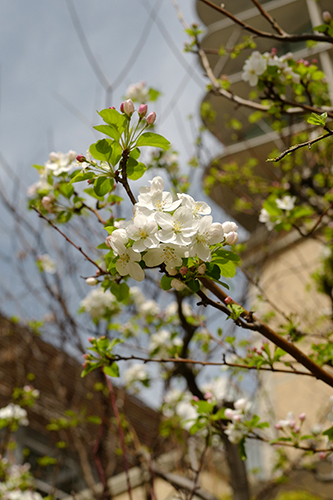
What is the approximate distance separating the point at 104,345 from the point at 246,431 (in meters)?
0.77

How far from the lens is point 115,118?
1.20 m

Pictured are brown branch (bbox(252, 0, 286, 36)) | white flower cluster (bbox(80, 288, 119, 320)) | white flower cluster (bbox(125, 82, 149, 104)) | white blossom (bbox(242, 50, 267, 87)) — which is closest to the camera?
brown branch (bbox(252, 0, 286, 36))

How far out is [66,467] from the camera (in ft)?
18.7

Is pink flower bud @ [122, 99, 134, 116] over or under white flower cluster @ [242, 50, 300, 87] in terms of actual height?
under

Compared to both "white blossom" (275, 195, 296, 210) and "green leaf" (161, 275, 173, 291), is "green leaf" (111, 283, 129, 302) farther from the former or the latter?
"white blossom" (275, 195, 296, 210)

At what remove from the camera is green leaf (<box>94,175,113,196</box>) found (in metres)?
1.30

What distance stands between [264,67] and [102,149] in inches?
54.7

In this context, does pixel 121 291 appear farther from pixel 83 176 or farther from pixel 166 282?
pixel 83 176

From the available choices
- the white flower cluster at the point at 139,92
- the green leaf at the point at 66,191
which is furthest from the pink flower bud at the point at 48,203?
the white flower cluster at the point at 139,92

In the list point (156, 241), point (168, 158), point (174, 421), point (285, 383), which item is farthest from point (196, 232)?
point (285, 383)

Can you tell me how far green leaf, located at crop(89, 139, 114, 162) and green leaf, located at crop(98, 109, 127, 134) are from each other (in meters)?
0.05

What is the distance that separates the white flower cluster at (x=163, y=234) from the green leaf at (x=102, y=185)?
0.17 metres

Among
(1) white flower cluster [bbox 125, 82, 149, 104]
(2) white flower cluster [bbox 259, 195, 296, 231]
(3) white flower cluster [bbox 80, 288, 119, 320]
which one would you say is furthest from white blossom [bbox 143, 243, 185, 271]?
(3) white flower cluster [bbox 80, 288, 119, 320]

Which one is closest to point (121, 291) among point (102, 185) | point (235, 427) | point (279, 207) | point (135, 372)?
point (102, 185)
